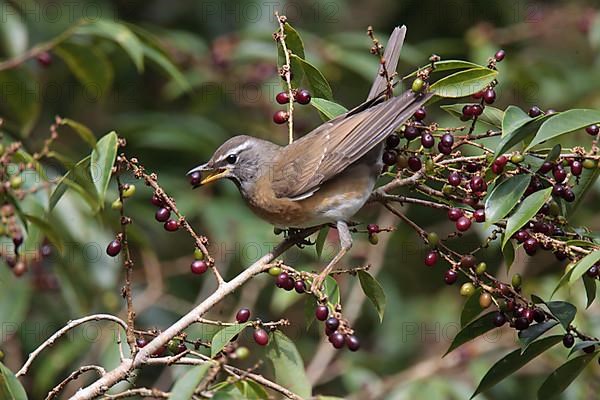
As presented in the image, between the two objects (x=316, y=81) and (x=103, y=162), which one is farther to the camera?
(x=316, y=81)

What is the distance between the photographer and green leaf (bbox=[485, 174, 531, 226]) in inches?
105

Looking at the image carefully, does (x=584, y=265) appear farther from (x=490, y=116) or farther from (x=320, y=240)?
(x=320, y=240)

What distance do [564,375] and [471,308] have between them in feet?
1.20

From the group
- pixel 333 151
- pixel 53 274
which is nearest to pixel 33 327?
pixel 53 274

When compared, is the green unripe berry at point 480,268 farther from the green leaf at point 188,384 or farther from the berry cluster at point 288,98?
the green leaf at point 188,384

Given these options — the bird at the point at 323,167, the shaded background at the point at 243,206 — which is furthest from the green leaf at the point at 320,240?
the shaded background at the point at 243,206

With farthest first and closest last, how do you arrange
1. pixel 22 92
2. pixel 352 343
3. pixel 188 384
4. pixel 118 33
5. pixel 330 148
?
1. pixel 22 92
2. pixel 118 33
3. pixel 330 148
4. pixel 352 343
5. pixel 188 384

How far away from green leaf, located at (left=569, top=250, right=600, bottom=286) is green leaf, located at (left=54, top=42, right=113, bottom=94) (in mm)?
2831

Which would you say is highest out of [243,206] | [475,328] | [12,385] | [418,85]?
[418,85]

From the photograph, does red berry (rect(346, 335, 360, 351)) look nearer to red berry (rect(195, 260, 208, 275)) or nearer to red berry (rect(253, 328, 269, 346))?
red berry (rect(253, 328, 269, 346))

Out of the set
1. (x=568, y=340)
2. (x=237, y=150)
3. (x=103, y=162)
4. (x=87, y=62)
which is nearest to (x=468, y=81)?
(x=568, y=340)

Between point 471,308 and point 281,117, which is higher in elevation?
point 281,117

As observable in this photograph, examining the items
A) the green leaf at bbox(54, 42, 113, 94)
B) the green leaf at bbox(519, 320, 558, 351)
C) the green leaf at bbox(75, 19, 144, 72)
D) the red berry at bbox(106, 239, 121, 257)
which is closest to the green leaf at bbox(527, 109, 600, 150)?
the green leaf at bbox(519, 320, 558, 351)

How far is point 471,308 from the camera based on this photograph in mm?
3020
